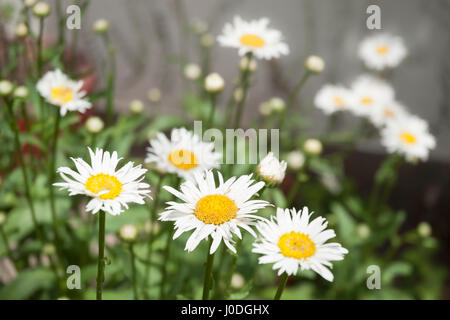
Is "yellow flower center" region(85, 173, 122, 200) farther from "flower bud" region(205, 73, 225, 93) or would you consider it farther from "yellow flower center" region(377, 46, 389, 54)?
"yellow flower center" region(377, 46, 389, 54)

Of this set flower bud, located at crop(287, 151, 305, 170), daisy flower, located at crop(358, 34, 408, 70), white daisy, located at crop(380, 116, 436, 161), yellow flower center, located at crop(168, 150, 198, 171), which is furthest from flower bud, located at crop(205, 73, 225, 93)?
daisy flower, located at crop(358, 34, 408, 70)

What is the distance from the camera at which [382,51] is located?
1915 millimetres

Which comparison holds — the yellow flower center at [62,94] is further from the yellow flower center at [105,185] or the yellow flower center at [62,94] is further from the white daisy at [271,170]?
the white daisy at [271,170]

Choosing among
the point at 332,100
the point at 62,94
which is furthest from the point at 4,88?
the point at 332,100

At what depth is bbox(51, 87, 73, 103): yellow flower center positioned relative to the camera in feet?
3.65

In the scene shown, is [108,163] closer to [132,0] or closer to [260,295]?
[260,295]

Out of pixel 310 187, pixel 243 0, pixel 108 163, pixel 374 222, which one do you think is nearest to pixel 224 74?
pixel 243 0

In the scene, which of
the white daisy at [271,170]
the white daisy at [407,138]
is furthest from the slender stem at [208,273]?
the white daisy at [407,138]

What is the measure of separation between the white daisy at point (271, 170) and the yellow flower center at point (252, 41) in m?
0.45

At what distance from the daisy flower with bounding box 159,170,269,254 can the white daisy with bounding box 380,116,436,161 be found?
0.85 meters

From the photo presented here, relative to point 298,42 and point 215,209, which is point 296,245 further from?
point 298,42

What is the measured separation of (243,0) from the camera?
6.91 ft

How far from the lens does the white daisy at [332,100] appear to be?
1.75m
